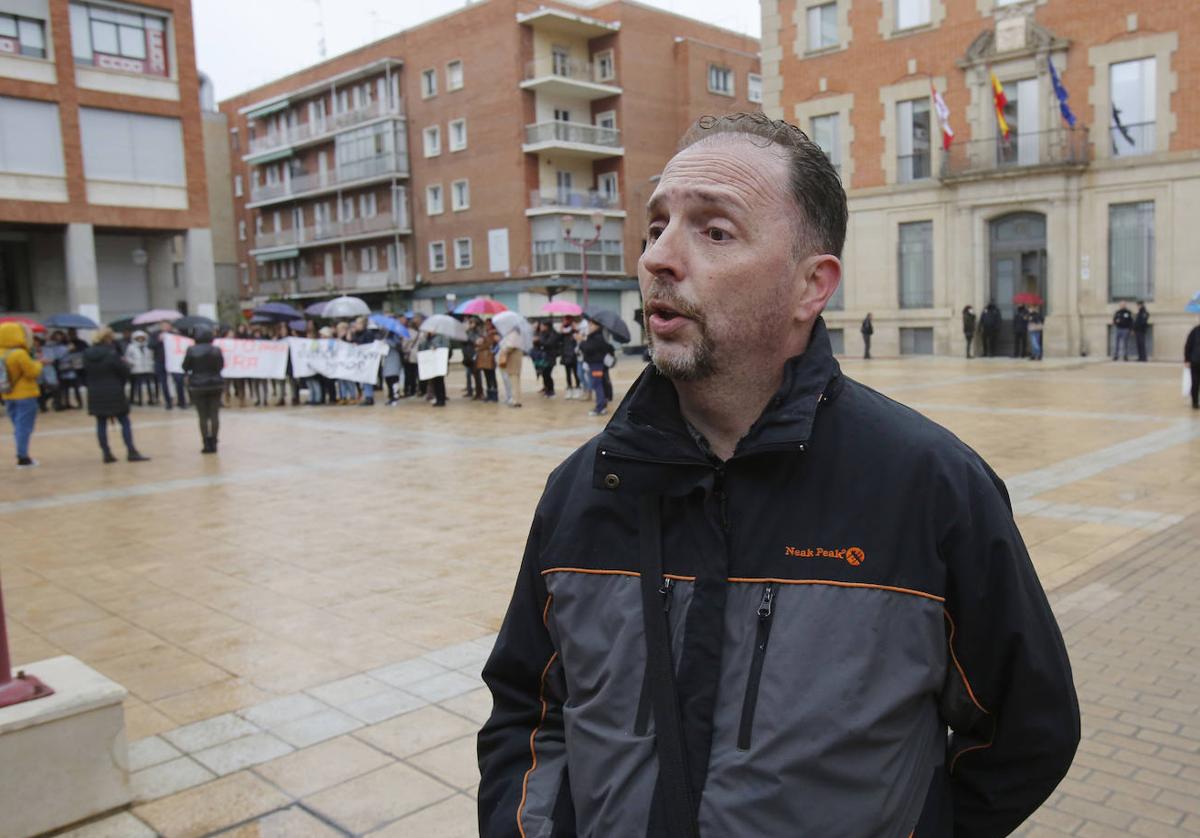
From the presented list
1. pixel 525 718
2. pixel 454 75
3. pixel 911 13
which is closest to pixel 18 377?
pixel 525 718

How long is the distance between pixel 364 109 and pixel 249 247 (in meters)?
16.0

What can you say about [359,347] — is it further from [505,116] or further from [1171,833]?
[505,116]

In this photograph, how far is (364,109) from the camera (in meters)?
53.2

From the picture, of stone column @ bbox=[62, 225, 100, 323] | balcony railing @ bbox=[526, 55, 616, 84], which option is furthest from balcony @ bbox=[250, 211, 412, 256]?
stone column @ bbox=[62, 225, 100, 323]

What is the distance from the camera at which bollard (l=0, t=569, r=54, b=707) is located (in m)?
3.62

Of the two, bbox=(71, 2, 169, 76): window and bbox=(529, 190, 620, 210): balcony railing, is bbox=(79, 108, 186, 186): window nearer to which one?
bbox=(71, 2, 169, 76): window

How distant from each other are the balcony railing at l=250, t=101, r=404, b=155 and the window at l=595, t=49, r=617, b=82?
10720mm

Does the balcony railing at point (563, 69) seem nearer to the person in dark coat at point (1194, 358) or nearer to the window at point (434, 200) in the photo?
the window at point (434, 200)

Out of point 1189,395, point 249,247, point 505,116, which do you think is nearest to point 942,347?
point 1189,395

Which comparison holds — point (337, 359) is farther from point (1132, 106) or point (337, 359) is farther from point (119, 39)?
point (1132, 106)

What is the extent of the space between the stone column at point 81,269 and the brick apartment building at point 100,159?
0.04m

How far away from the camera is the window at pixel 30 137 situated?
30.7 meters

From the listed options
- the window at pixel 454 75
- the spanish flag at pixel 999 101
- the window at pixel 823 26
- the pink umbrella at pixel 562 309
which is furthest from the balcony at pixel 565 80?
the pink umbrella at pixel 562 309

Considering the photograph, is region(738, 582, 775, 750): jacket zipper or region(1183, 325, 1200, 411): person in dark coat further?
region(1183, 325, 1200, 411): person in dark coat
